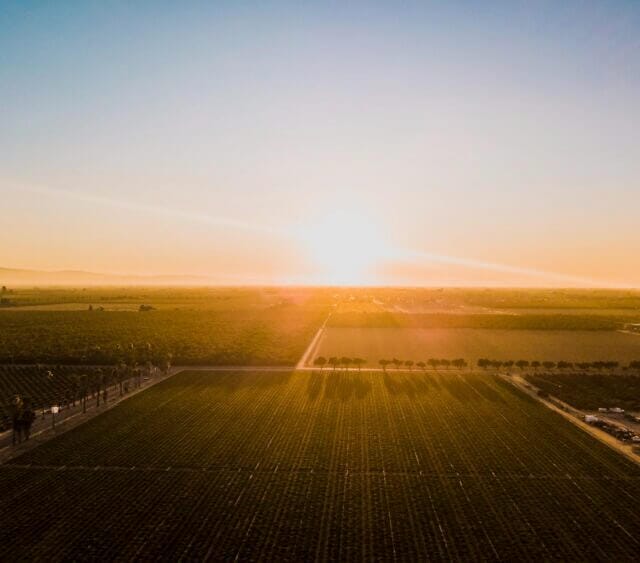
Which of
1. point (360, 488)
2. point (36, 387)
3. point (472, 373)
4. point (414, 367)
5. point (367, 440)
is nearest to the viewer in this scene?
point (360, 488)

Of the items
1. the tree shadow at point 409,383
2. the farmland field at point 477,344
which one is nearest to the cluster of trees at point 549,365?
the farmland field at point 477,344

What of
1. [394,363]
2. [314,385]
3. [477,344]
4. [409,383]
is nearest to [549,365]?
[477,344]

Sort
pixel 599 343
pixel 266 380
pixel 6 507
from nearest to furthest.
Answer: pixel 6 507, pixel 266 380, pixel 599 343

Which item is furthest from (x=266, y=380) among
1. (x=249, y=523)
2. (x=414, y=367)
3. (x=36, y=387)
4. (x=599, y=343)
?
(x=599, y=343)

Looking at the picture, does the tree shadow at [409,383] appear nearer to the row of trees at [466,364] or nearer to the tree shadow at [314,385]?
the row of trees at [466,364]

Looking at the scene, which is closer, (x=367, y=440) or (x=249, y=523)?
(x=249, y=523)

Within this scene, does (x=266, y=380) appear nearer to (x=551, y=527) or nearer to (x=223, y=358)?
(x=223, y=358)

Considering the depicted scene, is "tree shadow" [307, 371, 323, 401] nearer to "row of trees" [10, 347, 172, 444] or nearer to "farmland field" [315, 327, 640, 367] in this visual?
"farmland field" [315, 327, 640, 367]

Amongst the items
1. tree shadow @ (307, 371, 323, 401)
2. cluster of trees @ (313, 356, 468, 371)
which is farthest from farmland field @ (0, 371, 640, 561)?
cluster of trees @ (313, 356, 468, 371)
